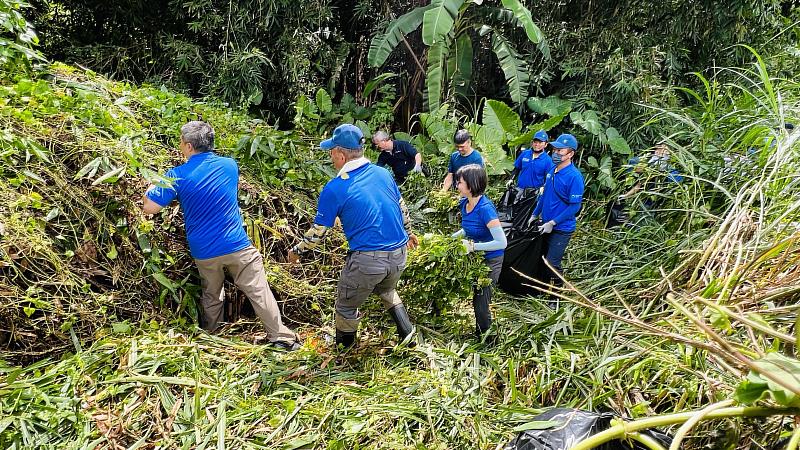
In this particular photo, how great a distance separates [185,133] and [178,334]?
137 centimetres

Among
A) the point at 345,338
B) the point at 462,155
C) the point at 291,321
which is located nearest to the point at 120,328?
the point at 291,321

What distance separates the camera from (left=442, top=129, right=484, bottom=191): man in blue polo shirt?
630cm

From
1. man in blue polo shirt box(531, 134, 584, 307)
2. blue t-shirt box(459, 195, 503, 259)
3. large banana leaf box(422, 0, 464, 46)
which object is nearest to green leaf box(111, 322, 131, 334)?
blue t-shirt box(459, 195, 503, 259)

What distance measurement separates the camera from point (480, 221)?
452 cm

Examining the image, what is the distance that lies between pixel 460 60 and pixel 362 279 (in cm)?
542

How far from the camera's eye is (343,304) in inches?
163

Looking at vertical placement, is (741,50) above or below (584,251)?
above

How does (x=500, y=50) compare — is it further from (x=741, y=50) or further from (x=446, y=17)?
(x=741, y=50)

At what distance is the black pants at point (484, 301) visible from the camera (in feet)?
15.0

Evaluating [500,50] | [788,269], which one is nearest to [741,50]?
[500,50]

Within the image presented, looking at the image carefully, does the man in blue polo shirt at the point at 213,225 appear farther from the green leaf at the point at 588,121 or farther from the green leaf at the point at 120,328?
the green leaf at the point at 588,121

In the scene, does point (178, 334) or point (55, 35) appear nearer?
point (178, 334)

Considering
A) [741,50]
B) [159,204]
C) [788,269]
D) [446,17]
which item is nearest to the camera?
[788,269]

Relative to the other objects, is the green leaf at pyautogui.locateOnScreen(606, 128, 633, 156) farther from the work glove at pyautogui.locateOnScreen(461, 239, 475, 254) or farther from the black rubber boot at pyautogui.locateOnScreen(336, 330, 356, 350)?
the black rubber boot at pyautogui.locateOnScreen(336, 330, 356, 350)
